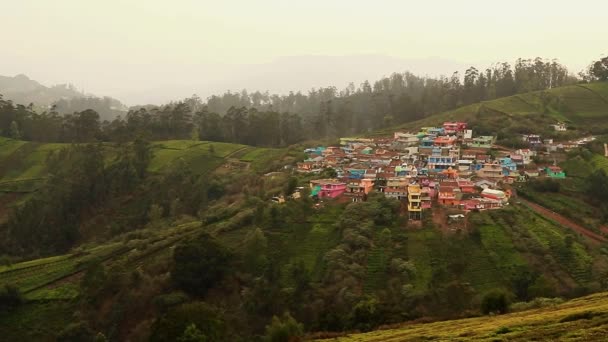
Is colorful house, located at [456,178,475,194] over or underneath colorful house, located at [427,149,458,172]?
underneath

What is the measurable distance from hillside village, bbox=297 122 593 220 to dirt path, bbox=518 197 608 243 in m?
1.84

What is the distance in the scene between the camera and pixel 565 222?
34.0 metres

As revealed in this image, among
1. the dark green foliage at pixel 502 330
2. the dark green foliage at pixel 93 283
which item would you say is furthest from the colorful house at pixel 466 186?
the dark green foliage at pixel 93 283

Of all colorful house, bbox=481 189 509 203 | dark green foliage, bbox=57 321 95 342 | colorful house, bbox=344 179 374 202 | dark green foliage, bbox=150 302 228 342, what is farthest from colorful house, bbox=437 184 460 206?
dark green foliage, bbox=57 321 95 342

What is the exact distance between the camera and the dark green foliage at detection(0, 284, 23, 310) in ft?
97.0

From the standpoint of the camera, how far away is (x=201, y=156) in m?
55.2

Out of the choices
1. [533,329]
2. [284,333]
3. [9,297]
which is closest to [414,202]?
[284,333]

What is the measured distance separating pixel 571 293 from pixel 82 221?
38100 millimetres

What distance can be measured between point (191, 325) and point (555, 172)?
3163cm

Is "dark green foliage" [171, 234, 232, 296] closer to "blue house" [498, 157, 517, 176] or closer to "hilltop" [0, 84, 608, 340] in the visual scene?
"hilltop" [0, 84, 608, 340]

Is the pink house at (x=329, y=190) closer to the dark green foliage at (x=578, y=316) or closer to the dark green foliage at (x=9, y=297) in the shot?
the dark green foliage at (x=9, y=297)

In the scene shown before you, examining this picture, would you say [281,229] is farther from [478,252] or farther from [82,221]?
[82,221]

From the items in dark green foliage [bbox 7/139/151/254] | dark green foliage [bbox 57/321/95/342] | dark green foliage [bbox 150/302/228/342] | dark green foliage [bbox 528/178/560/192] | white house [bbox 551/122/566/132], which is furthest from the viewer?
white house [bbox 551/122/566/132]

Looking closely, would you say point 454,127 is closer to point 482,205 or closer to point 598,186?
point 598,186
